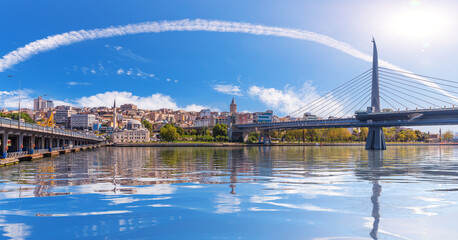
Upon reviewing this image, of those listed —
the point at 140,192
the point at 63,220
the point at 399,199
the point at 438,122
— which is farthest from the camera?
the point at 438,122

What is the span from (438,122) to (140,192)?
73.6m

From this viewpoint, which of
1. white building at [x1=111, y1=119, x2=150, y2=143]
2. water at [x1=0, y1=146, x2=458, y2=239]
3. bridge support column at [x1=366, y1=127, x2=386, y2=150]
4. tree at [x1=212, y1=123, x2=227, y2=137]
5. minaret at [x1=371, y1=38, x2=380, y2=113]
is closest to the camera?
water at [x1=0, y1=146, x2=458, y2=239]

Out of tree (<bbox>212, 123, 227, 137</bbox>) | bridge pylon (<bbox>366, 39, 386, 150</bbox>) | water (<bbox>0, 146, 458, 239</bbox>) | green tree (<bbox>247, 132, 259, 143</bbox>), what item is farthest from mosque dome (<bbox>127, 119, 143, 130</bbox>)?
water (<bbox>0, 146, 458, 239</bbox>)

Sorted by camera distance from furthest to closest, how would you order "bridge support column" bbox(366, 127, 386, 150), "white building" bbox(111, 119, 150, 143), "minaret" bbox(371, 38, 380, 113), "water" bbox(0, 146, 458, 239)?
"white building" bbox(111, 119, 150, 143) < "minaret" bbox(371, 38, 380, 113) < "bridge support column" bbox(366, 127, 386, 150) < "water" bbox(0, 146, 458, 239)

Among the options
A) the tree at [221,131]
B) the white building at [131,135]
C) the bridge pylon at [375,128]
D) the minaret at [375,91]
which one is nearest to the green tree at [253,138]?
the tree at [221,131]

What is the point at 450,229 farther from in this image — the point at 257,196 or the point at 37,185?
the point at 37,185

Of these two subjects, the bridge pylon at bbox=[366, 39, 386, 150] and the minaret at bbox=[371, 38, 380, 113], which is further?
the minaret at bbox=[371, 38, 380, 113]

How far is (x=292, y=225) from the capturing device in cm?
884

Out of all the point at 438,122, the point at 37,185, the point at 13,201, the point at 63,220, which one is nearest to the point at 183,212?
the point at 63,220

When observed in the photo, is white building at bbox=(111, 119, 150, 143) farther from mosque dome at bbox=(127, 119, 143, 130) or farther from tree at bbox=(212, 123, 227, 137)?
tree at bbox=(212, 123, 227, 137)

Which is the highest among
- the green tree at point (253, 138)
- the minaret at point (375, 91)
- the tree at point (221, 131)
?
the minaret at point (375, 91)

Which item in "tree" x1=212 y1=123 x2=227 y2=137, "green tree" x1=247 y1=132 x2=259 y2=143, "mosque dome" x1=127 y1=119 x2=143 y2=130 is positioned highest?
"mosque dome" x1=127 y1=119 x2=143 y2=130

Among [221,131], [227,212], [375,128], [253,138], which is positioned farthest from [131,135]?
[227,212]

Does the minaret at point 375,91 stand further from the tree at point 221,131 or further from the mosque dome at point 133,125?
the mosque dome at point 133,125
